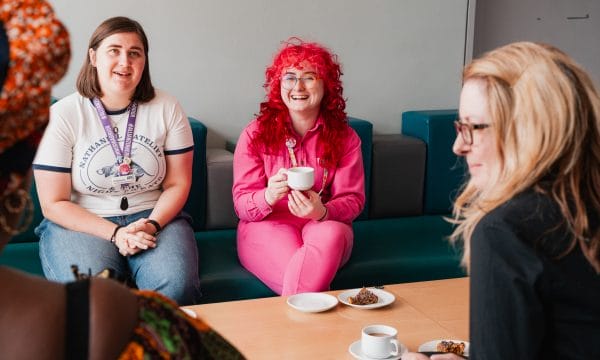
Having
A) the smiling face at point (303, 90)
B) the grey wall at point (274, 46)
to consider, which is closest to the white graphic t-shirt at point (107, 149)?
the smiling face at point (303, 90)

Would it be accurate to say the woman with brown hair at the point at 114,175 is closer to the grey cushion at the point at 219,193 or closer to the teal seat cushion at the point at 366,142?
the grey cushion at the point at 219,193

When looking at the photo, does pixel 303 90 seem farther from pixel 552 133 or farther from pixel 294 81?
pixel 552 133

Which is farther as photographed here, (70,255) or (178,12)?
(178,12)

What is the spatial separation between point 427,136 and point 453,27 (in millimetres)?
674

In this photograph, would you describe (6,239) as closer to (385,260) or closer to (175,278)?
(175,278)

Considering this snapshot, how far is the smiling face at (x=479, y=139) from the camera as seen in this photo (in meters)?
1.49

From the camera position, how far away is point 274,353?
1.86 m

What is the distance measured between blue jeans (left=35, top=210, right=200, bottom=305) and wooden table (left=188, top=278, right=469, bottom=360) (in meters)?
0.56

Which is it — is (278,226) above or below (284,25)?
below

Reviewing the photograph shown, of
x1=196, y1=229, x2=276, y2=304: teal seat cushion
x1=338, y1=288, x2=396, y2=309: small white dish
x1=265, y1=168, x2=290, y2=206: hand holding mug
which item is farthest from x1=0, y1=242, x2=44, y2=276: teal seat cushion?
x1=338, y1=288, x2=396, y2=309: small white dish

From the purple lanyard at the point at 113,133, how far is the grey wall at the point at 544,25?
231 cm

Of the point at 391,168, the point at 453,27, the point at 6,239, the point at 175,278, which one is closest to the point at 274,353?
the point at 175,278

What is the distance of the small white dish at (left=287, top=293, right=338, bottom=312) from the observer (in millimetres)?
2158

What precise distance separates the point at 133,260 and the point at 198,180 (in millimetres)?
649
